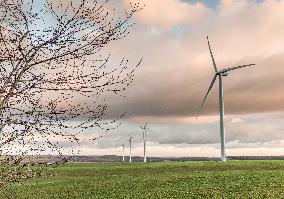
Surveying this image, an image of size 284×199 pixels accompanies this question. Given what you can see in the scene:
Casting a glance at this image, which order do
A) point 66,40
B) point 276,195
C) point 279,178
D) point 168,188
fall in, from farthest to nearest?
1. point 279,178
2. point 168,188
3. point 276,195
4. point 66,40

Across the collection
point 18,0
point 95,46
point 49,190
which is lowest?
point 49,190

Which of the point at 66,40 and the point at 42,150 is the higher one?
the point at 66,40

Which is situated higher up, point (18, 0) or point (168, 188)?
point (18, 0)

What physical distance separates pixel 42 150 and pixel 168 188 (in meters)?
34.5

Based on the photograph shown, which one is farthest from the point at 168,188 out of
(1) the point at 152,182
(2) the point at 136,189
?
(1) the point at 152,182

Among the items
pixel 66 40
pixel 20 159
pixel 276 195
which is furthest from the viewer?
pixel 276 195

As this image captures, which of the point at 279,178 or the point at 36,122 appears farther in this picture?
the point at 279,178

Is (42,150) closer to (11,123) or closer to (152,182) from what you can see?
(11,123)

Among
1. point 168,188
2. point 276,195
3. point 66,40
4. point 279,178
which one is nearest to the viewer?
point 66,40

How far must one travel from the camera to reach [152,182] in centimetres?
5050

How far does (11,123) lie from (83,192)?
3610cm

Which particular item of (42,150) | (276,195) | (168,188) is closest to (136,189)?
(168,188)

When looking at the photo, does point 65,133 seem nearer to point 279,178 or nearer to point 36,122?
point 36,122

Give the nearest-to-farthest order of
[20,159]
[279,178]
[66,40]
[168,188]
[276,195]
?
[66,40] → [20,159] → [276,195] → [168,188] → [279,178]
